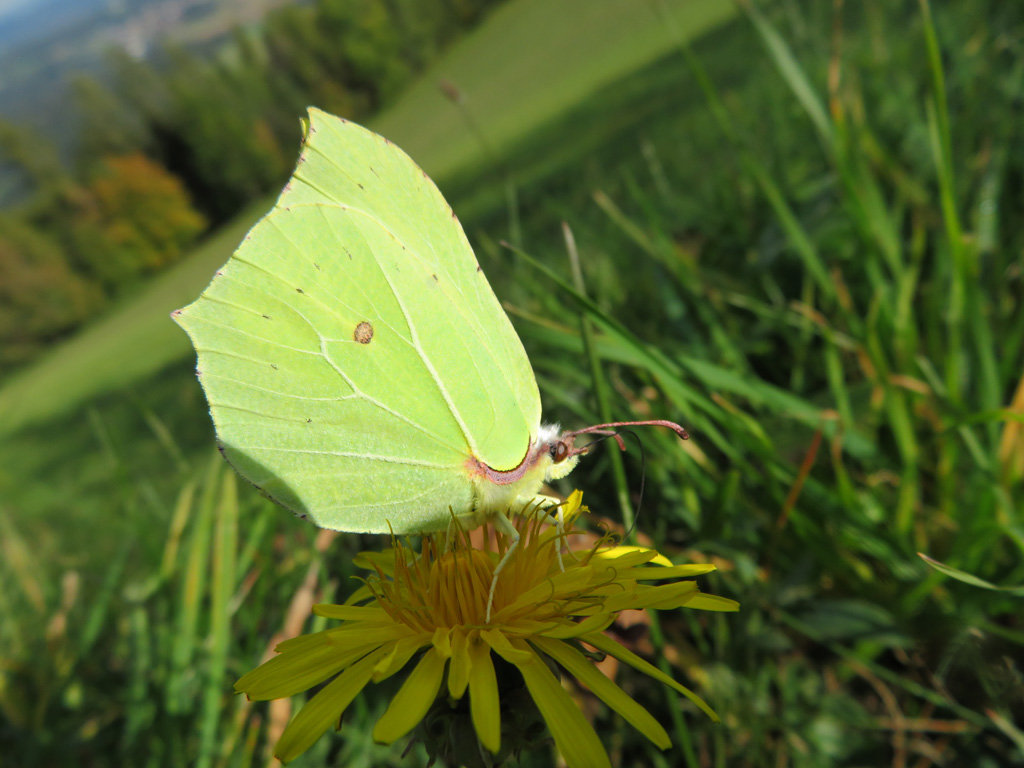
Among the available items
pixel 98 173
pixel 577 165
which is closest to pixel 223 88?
pixel 98 173

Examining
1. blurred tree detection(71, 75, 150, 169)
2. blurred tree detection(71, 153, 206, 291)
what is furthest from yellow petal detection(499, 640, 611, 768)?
blurred tree detection(71, 75, 150, 169)

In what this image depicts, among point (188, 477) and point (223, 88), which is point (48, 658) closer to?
point (188, 477)

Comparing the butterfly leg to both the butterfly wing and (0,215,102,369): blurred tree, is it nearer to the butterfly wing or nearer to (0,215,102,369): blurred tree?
the butterfly wing

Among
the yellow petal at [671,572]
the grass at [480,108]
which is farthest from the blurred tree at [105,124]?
Answer: the yellow petal at [671,572]

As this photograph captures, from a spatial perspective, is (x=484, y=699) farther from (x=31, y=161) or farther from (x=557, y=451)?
(x=31, y=161)

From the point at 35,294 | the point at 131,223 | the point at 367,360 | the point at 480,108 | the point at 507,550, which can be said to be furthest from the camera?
the point at 131,223

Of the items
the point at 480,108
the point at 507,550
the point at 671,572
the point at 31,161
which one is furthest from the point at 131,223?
the point at 671,572
